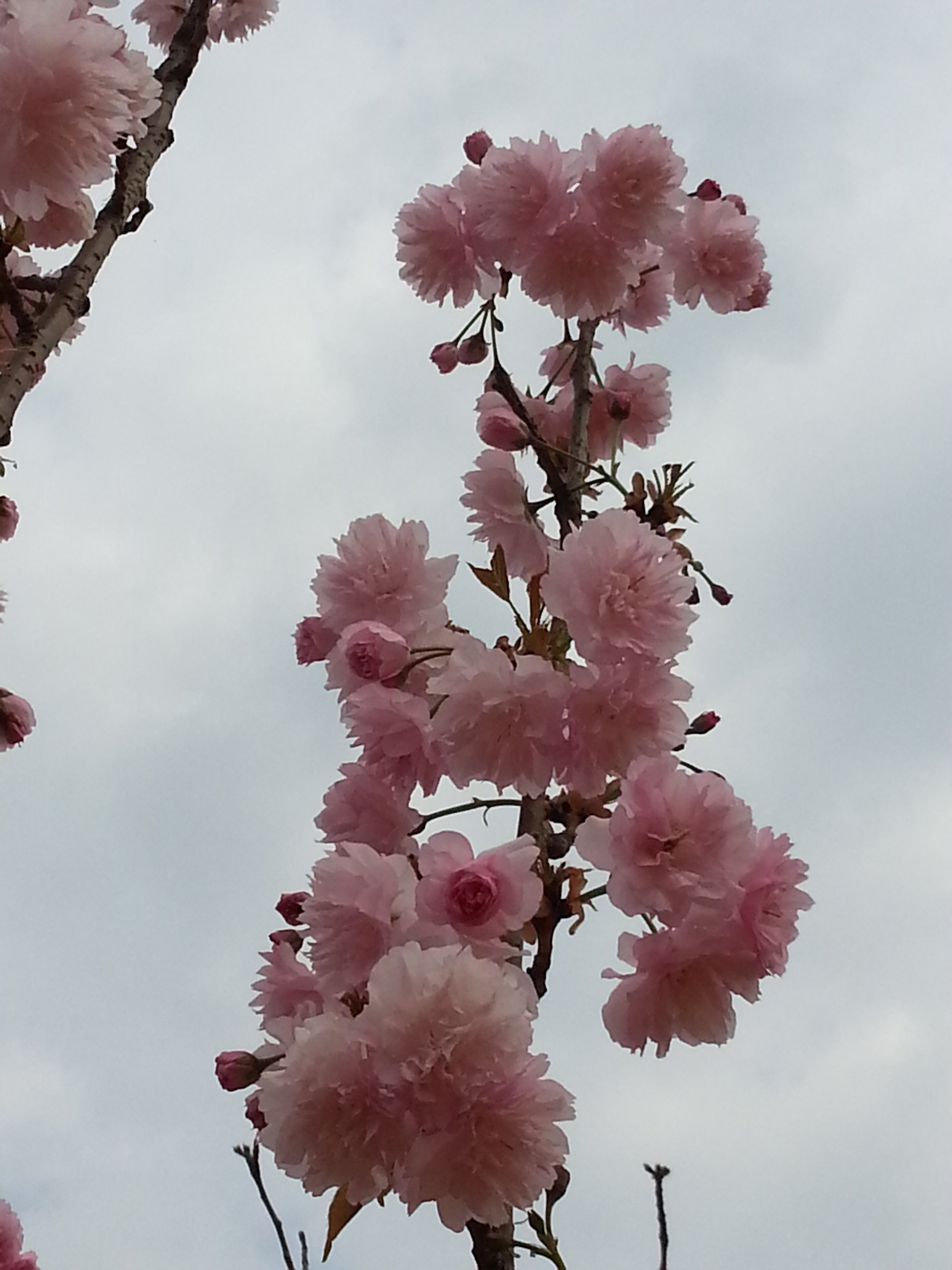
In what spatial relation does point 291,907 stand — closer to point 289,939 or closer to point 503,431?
point 289,939

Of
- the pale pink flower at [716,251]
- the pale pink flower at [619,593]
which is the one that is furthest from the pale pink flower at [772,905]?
the pale pink flower at [716,251]

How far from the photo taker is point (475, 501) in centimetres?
193

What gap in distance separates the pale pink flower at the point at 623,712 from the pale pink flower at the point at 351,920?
0.28 metres

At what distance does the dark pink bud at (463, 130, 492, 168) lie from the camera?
213cm

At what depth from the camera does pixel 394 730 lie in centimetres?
152

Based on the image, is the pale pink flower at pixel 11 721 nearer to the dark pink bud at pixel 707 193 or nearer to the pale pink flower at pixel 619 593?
the pale pink flower at pixel 619 593

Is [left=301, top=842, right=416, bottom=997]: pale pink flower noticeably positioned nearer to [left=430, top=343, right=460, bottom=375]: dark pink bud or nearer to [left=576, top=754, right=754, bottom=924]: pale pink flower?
[left=576, top=754, right=754, bottom=924]: pale pink flower

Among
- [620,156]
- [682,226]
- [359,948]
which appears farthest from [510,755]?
[682,226]

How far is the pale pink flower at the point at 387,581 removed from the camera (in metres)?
1.61

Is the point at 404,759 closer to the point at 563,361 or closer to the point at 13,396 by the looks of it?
the point at 13,396

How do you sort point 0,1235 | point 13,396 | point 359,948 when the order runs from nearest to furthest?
1. point 13,396
2. point 359,948
3. point 0,1235

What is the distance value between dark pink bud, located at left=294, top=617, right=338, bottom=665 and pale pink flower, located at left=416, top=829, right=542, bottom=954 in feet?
1.60

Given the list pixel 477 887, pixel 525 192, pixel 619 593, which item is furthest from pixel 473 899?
pixel 525 192

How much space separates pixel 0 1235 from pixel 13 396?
1698 millimetres
